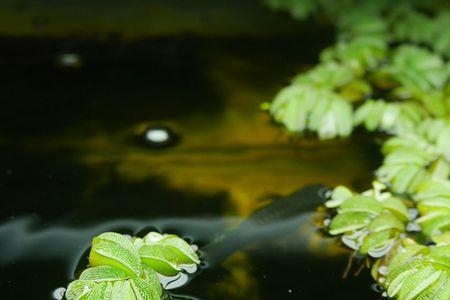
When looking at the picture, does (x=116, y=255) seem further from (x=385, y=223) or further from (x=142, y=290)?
(x=385, y=223)

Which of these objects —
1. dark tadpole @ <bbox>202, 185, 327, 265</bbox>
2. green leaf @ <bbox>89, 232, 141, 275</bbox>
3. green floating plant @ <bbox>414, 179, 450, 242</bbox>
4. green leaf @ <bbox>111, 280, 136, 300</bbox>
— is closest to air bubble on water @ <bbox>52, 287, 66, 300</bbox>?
green leaf @ <bbox>89, 232, 141, 275</bbox>

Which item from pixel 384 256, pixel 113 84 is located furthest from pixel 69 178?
pixel 384 256

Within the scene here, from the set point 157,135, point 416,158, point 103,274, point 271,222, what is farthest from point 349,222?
point 157,135

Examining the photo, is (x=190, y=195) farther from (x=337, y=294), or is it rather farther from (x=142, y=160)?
(x=337, y=294)

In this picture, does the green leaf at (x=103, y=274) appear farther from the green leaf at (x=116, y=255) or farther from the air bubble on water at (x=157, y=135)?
Answer: the air bubble on water at (x=157, y=135)

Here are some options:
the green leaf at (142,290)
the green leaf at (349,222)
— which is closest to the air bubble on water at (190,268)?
the green leaf at (142,290)

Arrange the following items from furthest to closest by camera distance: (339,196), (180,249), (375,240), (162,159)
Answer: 1. (162,159)
2. (339,196)
3. (375,240)
4. (180,249)
